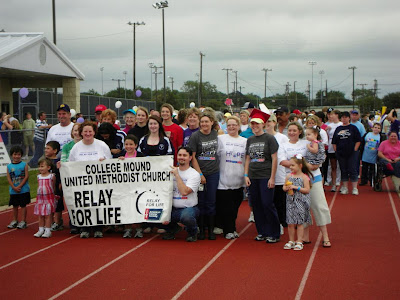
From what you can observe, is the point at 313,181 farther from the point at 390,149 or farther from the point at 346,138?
the point at 390,149

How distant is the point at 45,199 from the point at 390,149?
9293 mm

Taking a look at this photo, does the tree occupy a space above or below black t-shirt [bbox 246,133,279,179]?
above

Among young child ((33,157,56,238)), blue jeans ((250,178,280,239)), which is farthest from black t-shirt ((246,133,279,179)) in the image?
young child ((33,157,56,238))

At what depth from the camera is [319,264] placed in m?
7.50

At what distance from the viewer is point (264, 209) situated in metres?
8.73

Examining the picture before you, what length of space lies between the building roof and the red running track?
1387cm

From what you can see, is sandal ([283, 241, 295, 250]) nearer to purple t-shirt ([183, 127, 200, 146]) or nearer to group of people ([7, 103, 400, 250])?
group of people ([7, 103, 400, 250])

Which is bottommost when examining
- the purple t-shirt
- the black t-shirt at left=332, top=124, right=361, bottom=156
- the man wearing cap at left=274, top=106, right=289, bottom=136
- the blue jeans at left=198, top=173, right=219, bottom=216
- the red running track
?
the red running track

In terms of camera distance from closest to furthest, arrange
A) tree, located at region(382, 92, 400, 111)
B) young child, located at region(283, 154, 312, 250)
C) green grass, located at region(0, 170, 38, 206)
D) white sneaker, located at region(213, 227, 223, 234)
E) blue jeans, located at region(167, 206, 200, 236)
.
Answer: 1. young child, located at region(283, 154, 312, 250)
2. blue jeans, located at region(167, 206, 200, 236)
3. white sneaker, located at region(213, 227, 223, 234)
4. green grass, located at region(0, 170, 38, 206)
5. tree, located at region(382, 92, 400, 111)

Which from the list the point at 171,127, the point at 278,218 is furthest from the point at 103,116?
the point at 278,218

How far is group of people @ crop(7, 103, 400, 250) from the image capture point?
8.58 m

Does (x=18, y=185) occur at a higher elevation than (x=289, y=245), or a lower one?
higher

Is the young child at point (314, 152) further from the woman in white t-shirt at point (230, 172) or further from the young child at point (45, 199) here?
the young child at point (45, 199)

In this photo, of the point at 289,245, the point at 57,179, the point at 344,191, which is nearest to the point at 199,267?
the point at 289,245
